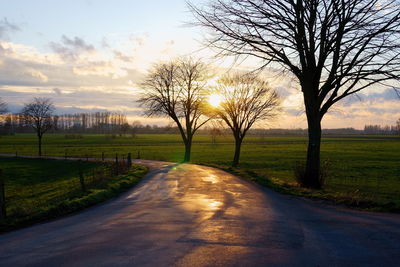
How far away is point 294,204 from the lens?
9.98 meters

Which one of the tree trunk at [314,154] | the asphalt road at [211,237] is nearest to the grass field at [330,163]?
the tree trunk at [314,154]

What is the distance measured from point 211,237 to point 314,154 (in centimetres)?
890

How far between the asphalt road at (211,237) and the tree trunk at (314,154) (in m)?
3.60

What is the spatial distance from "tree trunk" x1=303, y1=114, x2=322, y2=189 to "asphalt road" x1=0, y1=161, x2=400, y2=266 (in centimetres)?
360

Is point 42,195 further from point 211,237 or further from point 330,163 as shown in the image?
point 330,163

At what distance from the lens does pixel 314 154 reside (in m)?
13.4

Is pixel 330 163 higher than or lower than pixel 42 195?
higher

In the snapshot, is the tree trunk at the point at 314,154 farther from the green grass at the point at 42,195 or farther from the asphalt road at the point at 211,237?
the green grass at the point at 42,195

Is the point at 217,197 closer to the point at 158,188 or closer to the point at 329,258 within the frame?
the point at 158,188

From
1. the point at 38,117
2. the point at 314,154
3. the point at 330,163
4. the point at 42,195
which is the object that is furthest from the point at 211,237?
the point at 38,117

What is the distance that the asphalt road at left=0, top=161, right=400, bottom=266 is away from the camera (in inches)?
196

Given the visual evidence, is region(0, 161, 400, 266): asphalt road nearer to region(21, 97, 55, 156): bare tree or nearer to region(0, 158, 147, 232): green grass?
region(0, 158, 147, 232): green grass

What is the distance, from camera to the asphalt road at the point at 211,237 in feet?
16.4

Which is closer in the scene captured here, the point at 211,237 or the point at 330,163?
the point at 211,237
